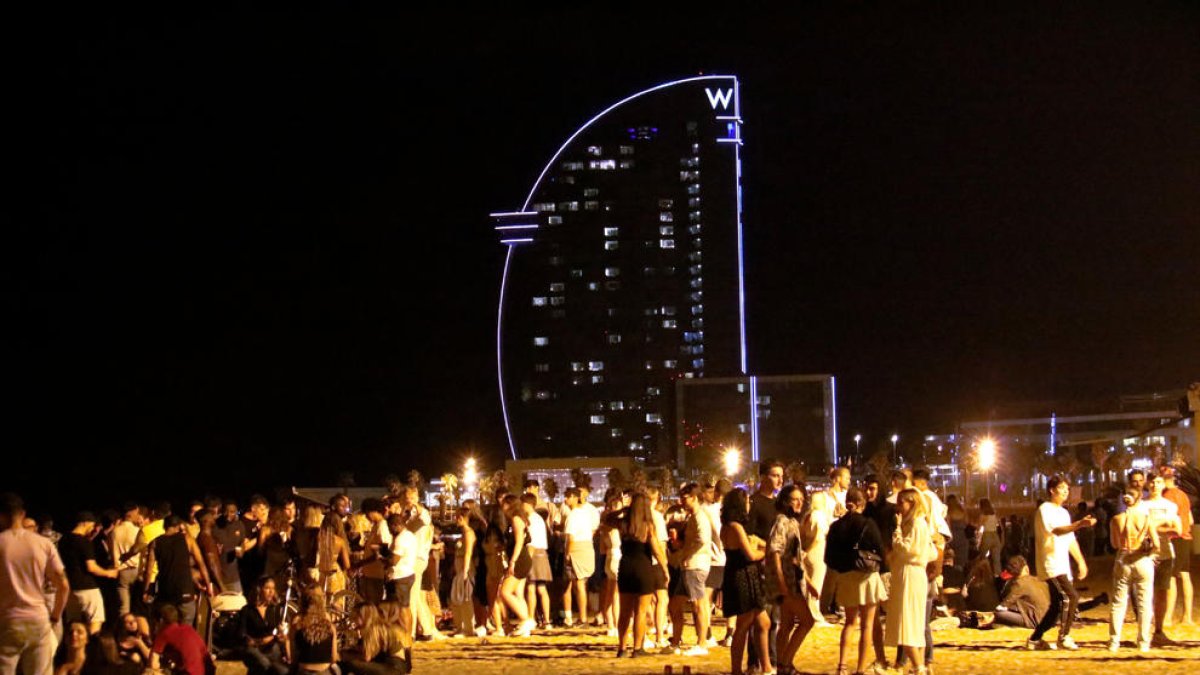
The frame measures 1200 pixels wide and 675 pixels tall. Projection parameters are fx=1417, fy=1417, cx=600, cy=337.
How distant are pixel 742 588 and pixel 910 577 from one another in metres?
1.34

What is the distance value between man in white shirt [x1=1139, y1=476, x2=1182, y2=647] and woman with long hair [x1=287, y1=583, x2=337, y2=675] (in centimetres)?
763

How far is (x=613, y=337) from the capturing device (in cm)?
11475

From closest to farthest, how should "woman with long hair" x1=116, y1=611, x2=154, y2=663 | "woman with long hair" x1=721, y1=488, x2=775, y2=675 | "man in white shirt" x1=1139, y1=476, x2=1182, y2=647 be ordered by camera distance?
1. "woman with long hair" x1=721, y1=488, x2=775, y2=675
2. "woman with long hair" x1=116, y1=611, x2=154, y2=663
3. "man in white shirt" x1=1139, y1=476, x2=1182, y2=647

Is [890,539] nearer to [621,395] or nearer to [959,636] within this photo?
[959,636]

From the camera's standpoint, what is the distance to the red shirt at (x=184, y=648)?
10758 millimetres

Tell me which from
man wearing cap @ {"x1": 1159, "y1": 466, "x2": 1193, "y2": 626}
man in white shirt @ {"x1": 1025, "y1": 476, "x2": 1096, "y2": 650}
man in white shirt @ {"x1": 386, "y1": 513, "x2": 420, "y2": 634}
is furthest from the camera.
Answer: man in white shirt @ {"x1": 386, "y1": 513, "x2": 420, "y2": 634}

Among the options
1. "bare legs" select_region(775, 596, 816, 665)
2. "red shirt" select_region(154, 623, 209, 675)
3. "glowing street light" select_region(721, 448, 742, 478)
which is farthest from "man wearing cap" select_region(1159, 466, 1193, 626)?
"glowing street light" select_region(721, 448, 742, 478)

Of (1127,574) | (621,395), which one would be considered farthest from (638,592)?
(621,395)

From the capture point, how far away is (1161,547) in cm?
1376

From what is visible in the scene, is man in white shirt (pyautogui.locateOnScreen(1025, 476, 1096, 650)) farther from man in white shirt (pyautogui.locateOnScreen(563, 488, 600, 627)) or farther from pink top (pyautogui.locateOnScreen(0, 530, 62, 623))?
pink top (pyautogui.locateOnScreen(0, 530, 62, 623))

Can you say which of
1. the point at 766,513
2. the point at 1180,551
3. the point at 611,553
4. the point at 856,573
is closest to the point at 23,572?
the point at 766,513

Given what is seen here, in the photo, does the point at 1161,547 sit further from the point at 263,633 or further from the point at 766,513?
the point at 263,633

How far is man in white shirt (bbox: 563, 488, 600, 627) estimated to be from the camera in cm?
1620

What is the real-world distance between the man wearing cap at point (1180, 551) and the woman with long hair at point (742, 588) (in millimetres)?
4794
